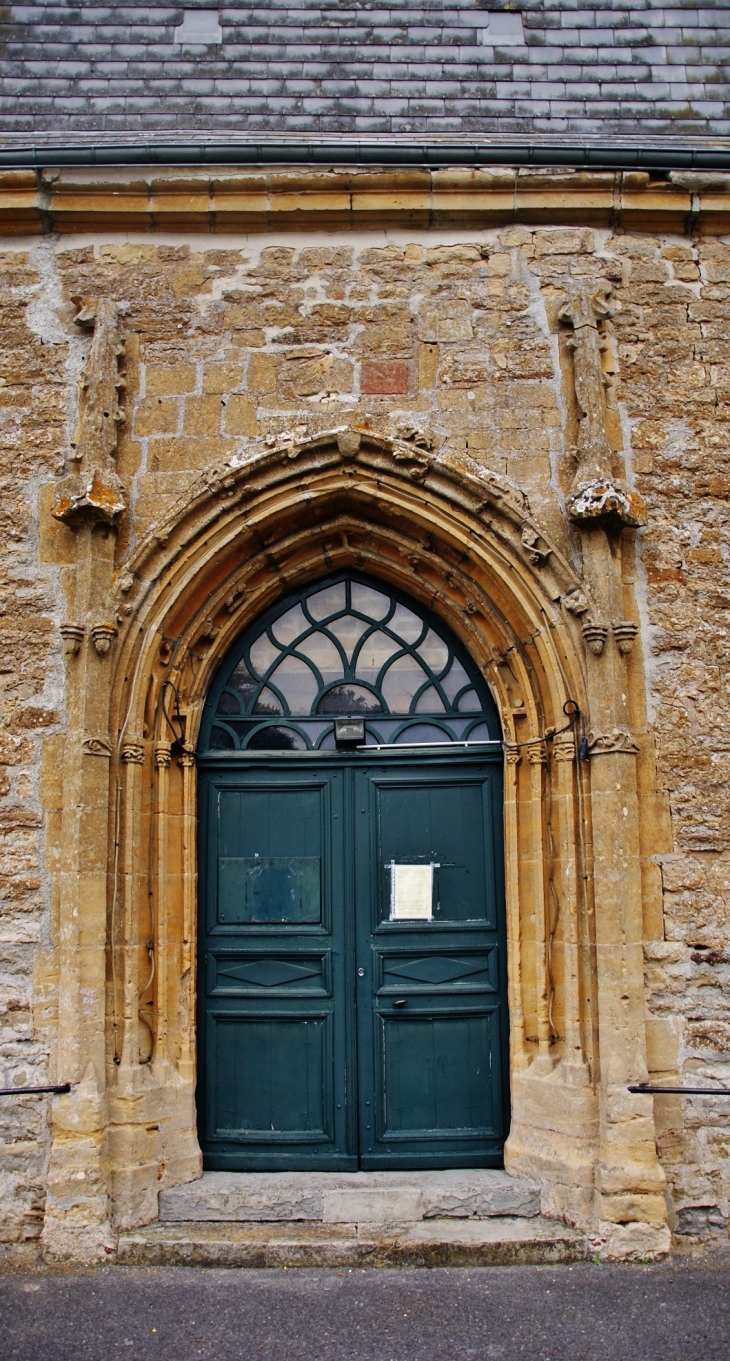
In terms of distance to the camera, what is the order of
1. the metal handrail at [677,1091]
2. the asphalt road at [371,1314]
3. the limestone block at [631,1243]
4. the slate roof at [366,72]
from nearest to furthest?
the asphalt road at [371,1314] < the limestone block at [631,1243] < the metal handrail at [677,1091] < the slate roof at [366,72]

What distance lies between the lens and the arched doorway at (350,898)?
5.43m

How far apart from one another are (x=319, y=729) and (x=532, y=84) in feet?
12.2

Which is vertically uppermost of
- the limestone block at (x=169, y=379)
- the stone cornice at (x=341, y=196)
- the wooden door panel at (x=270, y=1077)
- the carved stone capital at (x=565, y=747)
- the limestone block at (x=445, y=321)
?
the stone cornice at (x=341, y=196)

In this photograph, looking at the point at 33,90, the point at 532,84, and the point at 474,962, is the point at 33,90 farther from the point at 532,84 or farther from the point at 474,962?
the point at 474,962

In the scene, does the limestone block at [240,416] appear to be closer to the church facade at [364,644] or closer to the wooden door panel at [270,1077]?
the church facade at [364,644]

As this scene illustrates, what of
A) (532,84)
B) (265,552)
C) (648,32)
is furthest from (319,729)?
(648,32)

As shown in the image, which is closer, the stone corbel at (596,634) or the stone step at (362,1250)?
the stone step at (362,1250)

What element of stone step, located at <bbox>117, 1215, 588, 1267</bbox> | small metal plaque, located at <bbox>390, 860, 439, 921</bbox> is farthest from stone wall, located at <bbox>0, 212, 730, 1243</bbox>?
small metal plaque, located at <bbox>390, 860, 439, 921</bbox>

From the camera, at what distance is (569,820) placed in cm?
518

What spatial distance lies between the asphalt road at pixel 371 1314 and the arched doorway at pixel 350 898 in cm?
82

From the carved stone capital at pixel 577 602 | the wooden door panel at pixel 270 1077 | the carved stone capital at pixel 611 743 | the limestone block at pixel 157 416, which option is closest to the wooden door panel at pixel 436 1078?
the wooden door panel at pixel 270 1077

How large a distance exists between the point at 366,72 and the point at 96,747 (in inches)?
155

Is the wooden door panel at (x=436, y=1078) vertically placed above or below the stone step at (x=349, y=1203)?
above

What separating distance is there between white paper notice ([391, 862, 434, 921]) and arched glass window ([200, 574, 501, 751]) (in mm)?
672
